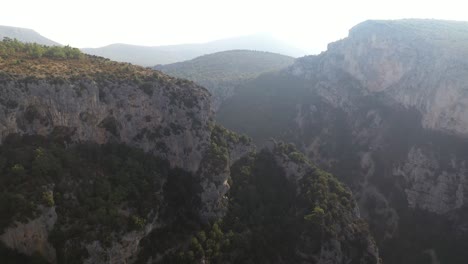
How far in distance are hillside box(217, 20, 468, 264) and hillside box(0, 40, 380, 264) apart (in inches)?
1350

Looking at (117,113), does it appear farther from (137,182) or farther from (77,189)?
(77,189)

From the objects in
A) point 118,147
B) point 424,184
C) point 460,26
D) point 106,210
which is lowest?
point 424,184

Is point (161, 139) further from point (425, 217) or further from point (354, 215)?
point (425, 217)

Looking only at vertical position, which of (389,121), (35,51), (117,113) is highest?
(35,51)

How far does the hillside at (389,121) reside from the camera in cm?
10788

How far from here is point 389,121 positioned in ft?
456

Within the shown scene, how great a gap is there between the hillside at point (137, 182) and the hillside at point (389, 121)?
34.3m

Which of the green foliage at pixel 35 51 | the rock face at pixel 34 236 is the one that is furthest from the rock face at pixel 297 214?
the green foliage at pixel 35 51

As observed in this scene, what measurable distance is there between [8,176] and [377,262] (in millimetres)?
63988

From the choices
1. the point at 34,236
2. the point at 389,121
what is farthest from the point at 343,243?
the point at 389,121

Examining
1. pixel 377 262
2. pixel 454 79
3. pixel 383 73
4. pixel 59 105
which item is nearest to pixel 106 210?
pixel 59 105

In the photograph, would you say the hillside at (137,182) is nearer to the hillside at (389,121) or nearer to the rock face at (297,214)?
the rock face at (297,214)

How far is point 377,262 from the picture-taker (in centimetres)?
7388

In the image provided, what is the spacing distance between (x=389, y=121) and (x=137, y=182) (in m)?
104
